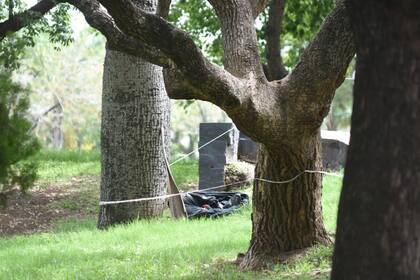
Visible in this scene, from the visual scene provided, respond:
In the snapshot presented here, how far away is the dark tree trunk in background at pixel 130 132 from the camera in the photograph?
30.6ft

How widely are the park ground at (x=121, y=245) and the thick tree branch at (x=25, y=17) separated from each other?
9.39ft

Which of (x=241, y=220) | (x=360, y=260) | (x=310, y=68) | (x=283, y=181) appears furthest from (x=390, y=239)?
(x=241, y=220)

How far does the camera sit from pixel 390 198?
305cm

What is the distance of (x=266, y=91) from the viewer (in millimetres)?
5641

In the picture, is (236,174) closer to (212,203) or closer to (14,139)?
(212,203)

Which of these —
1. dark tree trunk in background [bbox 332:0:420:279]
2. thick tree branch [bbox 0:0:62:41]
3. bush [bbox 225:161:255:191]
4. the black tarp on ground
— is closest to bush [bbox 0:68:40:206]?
thick tree branch [bbox 0:0:62:41]

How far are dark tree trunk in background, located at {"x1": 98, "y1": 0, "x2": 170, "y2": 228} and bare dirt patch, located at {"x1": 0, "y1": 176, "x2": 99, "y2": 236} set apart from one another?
1595 millimetres

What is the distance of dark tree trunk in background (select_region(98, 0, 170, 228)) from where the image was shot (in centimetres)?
933

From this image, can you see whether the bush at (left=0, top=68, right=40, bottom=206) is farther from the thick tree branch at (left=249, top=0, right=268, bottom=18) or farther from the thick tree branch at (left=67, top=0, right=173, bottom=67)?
the thick tree branch at (left=67, top=0, right=173, bottom=67)

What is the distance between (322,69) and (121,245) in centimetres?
316

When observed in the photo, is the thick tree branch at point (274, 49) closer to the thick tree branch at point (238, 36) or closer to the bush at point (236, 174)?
the thick tree branch at point (238, 36)

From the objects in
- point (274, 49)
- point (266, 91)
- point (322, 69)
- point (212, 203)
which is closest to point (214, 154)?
point (212, 203)

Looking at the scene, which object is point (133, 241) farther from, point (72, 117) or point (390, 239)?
point (72, 117)

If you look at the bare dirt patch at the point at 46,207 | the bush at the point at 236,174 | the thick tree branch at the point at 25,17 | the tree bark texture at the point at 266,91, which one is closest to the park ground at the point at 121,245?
the bare dirt patch at the point at 46,207
